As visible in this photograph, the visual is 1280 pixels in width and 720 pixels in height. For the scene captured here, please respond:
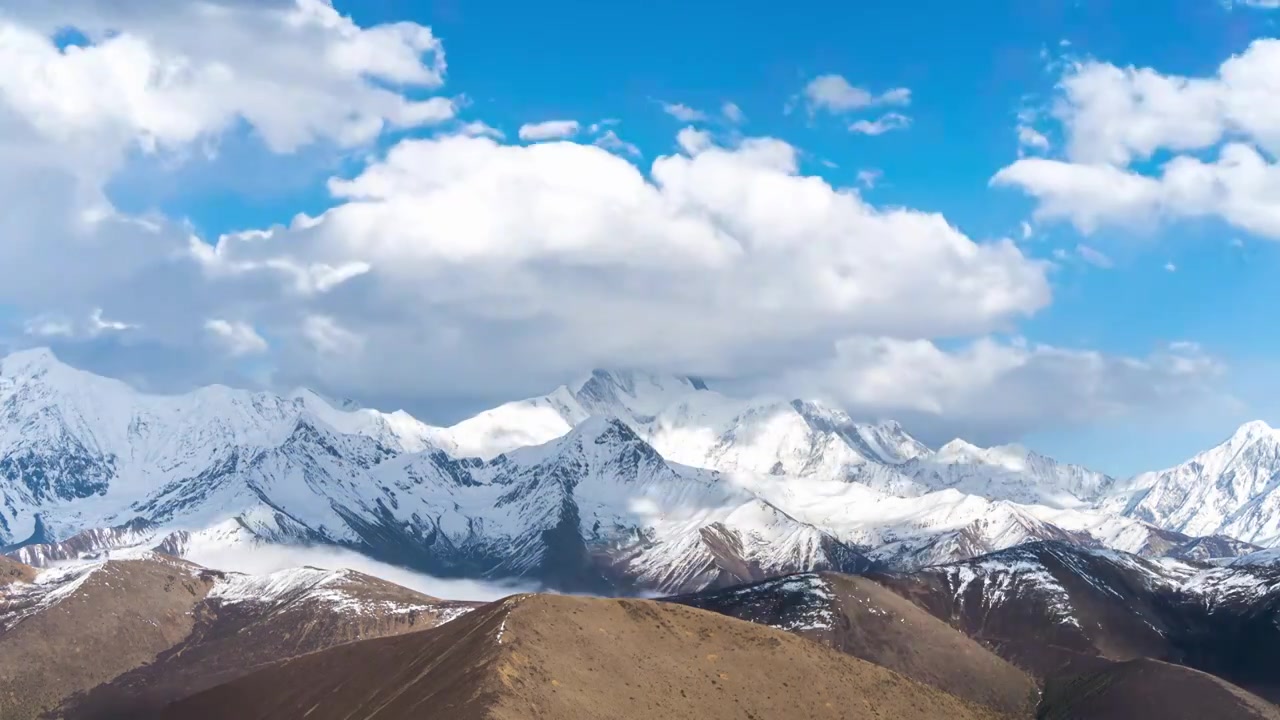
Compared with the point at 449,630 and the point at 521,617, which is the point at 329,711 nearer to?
the point at 449,630

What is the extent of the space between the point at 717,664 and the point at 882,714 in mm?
23529

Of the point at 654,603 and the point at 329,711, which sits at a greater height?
the point at 654,603

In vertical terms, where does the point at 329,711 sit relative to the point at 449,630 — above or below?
below

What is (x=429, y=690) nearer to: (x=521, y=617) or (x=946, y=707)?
(x=521, y=617)

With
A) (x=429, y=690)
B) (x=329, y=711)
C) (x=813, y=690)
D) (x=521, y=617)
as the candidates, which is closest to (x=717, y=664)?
(x=813, y=690)

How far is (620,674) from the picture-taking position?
172 metres

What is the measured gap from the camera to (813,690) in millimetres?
182250

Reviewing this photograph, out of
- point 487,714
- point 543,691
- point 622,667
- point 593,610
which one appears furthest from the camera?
point 593,610

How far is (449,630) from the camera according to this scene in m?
200

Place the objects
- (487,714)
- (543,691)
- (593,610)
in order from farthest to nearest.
Result: (593,610) < (543,691) < (487,714)

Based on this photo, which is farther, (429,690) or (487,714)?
(429,690)

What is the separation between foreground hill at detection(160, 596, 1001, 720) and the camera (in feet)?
524

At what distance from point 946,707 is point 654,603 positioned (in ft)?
148

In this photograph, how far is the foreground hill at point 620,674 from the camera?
524 ft
